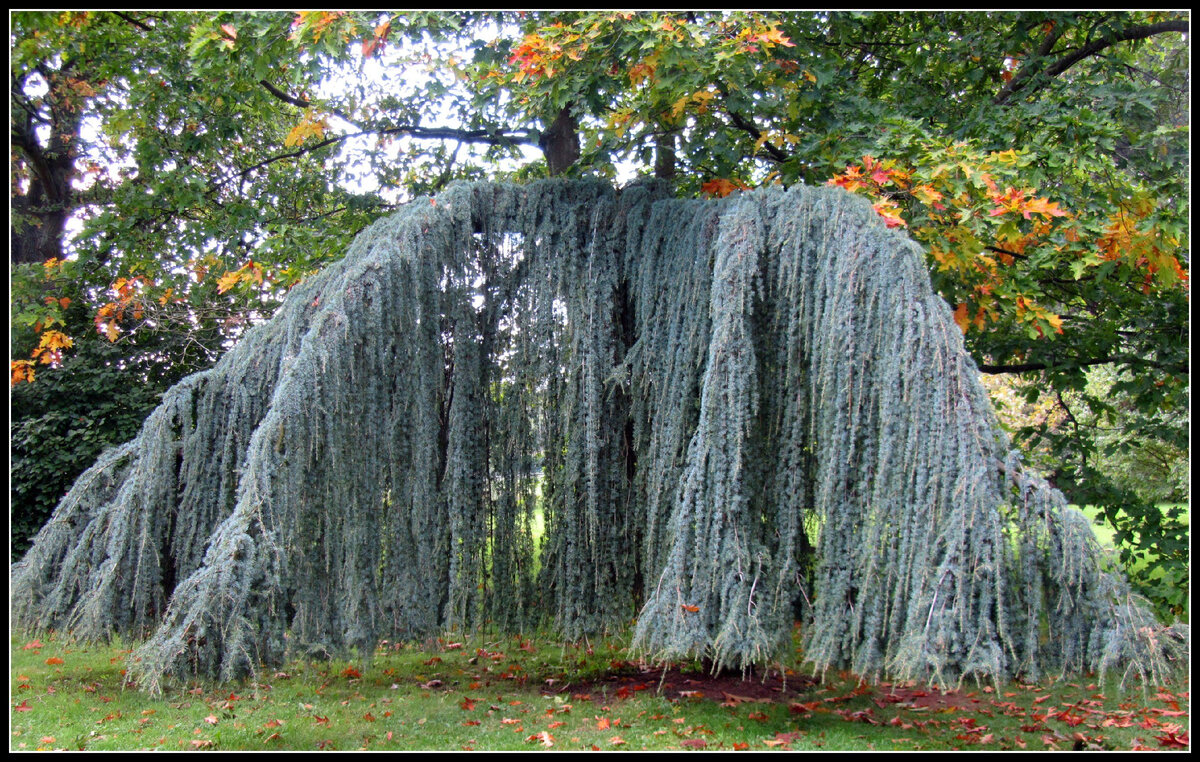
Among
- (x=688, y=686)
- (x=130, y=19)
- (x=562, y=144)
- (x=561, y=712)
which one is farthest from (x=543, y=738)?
(x=130, y=19)

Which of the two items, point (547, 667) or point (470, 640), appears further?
point (547, 667)

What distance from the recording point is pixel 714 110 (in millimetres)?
6145

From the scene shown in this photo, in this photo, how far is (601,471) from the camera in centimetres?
509

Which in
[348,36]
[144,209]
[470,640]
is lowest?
[470,640]

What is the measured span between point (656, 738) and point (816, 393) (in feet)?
7.40

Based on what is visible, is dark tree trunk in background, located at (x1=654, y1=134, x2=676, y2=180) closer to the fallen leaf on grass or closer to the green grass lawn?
the green grass lawn

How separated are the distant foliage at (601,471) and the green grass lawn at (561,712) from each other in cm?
56

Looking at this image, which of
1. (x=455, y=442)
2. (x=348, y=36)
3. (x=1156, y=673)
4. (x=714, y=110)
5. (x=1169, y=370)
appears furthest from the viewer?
(x=1169, y=370)

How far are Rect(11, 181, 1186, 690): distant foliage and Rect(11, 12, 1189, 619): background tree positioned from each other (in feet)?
2.61

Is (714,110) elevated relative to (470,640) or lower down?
elevated

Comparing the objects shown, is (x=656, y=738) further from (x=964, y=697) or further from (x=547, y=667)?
(x=964, y=697)

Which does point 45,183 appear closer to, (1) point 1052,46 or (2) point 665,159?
(2) point 665,159

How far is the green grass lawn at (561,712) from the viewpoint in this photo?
491 centimetres

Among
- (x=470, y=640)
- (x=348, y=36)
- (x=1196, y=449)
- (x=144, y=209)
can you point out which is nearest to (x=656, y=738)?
(x=470, y=640)
